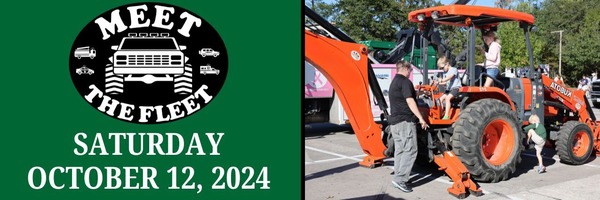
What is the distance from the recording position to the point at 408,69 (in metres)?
6.57

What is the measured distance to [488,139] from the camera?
7.72 metres

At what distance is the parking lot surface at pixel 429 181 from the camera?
256 inches

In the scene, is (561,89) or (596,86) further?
(596,86)

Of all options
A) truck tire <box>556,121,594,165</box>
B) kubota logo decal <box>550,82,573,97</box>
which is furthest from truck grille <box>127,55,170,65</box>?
kubota logo decal <box>550,82,573,97</box>

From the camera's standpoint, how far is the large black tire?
22.5ft

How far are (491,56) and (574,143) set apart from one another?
2.42 m

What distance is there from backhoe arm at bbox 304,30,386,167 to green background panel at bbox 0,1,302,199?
4833mm

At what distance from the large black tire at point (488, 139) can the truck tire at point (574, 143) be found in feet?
4.59

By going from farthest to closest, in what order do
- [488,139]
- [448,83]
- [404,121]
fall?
[448,83]
[488,139]
[404,121]

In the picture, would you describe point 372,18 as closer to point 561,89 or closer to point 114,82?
point 561,89

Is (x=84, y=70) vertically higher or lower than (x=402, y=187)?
higher

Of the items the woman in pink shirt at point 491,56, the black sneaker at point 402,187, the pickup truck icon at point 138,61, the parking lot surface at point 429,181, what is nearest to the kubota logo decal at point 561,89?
the parking lot surface at point 429,181

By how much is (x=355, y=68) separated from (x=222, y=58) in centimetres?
538

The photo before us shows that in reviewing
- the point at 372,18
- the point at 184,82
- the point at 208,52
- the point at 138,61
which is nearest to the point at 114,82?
the point at 138,61
